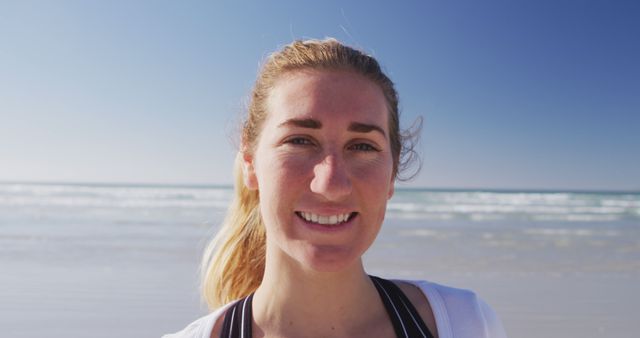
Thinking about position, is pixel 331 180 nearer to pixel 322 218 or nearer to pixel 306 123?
pixel 322 218

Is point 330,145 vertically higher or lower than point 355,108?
lower

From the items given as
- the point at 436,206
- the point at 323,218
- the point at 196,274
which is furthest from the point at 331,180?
the point at 436,206

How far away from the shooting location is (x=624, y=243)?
1443cm

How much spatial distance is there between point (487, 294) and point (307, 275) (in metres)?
6.67

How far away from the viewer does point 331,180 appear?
196cm

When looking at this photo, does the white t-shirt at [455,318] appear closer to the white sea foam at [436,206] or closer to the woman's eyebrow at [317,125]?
the woman's eyebrow at [317,125]

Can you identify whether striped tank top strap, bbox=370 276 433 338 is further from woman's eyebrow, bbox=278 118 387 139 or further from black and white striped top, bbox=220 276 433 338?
woman's eyebrow, bbox=278 118 387 139

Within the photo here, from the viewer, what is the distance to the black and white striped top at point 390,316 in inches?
83.3

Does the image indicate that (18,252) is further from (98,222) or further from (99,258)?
(98,222)

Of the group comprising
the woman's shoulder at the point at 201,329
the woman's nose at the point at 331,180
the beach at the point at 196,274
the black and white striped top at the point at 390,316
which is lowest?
the beach at the point at 196,274

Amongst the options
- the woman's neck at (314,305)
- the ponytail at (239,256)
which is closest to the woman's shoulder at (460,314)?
the woman's neck at (314,305)

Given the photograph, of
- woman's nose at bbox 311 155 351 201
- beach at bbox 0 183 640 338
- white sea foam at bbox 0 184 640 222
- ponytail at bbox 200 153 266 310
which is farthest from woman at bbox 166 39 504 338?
white sea foam at bbox 0 184 640 222

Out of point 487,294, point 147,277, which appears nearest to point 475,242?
point 487,294

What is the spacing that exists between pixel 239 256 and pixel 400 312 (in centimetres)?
98
